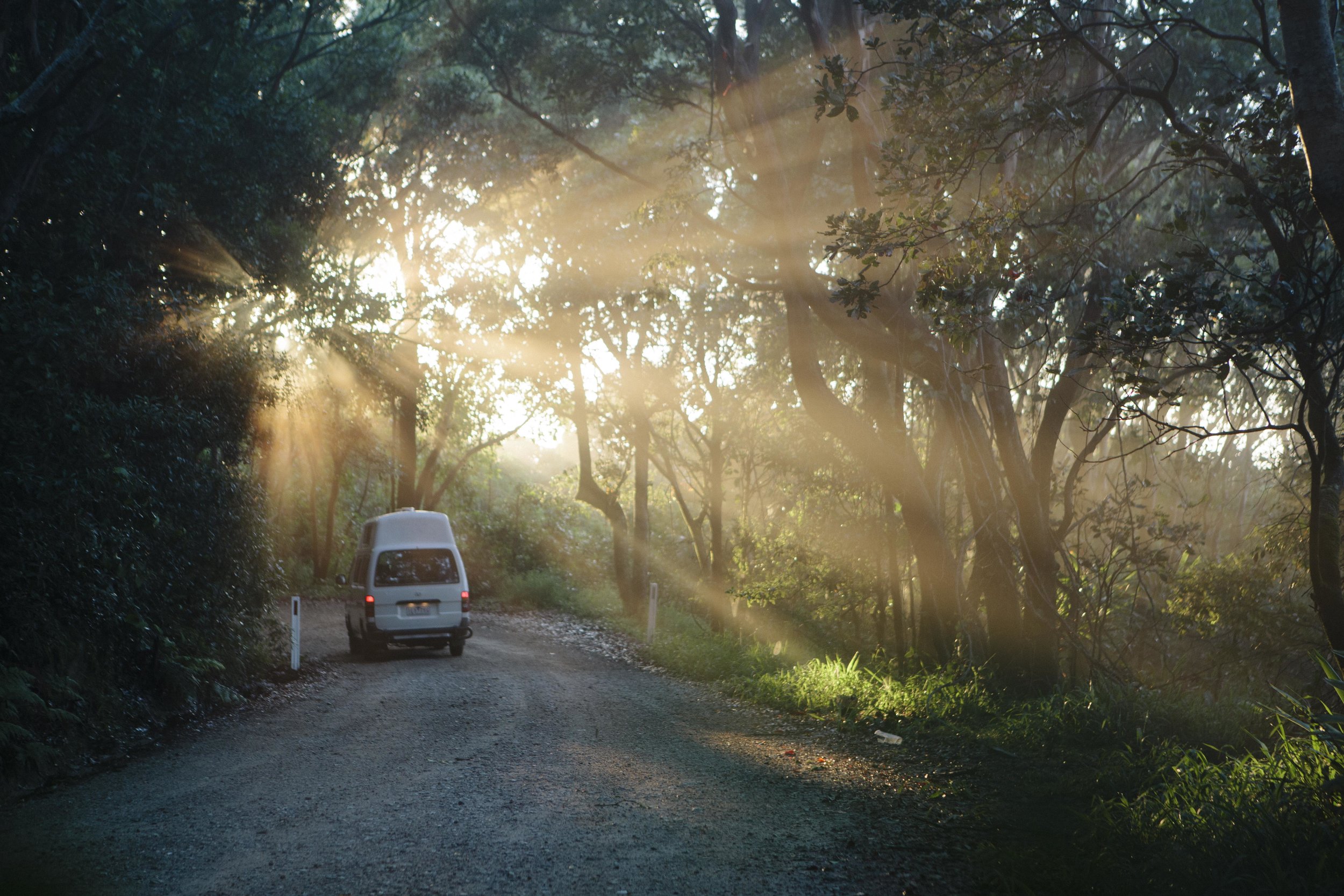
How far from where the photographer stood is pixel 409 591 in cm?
1683

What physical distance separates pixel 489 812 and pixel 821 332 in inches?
473

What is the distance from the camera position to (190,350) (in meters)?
11.9

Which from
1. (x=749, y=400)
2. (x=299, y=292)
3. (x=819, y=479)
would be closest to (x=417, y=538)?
(x=299, y=292)

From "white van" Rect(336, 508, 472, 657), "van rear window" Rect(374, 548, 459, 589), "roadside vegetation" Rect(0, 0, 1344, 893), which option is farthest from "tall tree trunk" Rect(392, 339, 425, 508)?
"van rear window" Rect(374, 548, 459, 589)

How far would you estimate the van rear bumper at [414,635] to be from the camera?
16.7 meters

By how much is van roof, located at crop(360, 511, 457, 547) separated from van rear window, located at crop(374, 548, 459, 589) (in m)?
0.40

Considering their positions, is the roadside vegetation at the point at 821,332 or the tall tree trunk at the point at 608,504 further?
the tall tree trunk at the point at 608,504

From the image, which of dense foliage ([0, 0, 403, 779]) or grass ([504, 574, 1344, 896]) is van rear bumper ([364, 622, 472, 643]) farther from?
grass ([504, 574, 1344, 896])

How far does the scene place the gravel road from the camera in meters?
5.16

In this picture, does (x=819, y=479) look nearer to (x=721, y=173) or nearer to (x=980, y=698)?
(x=721, y=173)

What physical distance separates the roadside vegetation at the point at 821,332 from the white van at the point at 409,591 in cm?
223

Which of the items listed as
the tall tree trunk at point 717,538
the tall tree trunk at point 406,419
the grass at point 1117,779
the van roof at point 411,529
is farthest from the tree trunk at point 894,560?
the tall tree trunk at point 406,419

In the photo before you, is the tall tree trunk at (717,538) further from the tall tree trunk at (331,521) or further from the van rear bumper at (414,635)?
the tall tree trunk at (331,521)

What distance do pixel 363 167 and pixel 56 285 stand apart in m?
14.1
